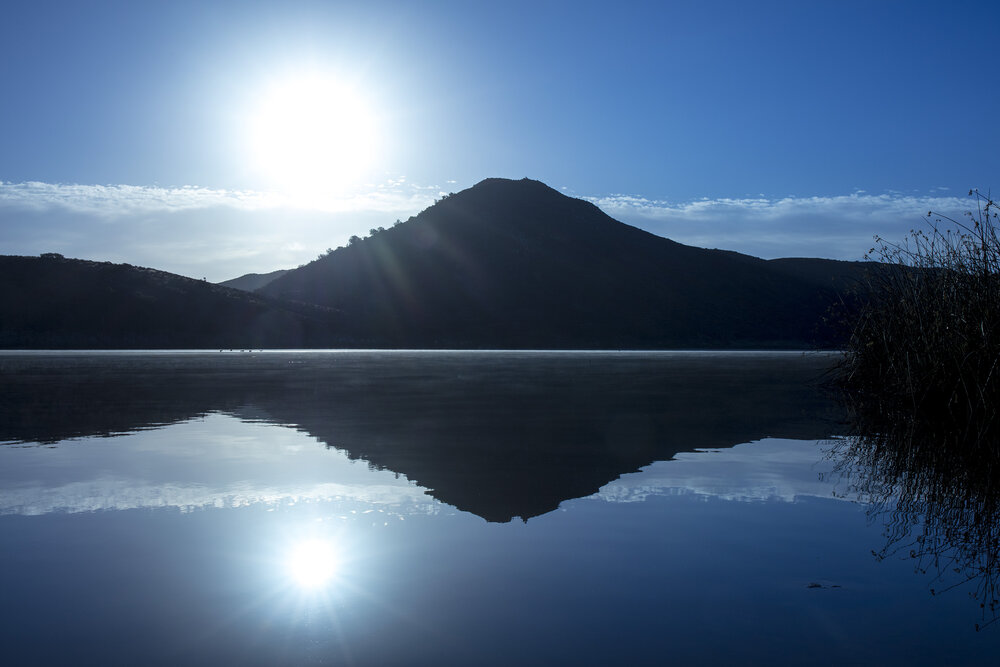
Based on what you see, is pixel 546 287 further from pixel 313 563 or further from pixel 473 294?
pixel 313 563

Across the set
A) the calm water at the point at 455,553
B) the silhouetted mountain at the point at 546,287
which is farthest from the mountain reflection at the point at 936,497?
the silhouetted mountain at the point at 546,287

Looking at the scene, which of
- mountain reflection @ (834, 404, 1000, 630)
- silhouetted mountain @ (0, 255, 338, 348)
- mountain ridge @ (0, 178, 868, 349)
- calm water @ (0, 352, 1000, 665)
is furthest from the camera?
mountain ridge @ (0, 178, 868, 349)

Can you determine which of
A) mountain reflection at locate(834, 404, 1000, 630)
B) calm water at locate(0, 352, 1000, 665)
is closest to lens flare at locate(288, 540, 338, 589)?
calm water at locate(0, 352, 1000, 665)

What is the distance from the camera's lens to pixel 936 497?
7762 mm

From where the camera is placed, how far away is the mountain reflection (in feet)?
18.3

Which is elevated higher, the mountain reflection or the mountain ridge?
the mountain ridge

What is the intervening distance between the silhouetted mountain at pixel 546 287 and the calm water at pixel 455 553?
90184mm

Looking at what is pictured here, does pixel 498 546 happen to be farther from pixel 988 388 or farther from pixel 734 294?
pixel 734 294

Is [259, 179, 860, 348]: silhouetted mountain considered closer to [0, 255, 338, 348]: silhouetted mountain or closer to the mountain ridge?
the mountain ridge

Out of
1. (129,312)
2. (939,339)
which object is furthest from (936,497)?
(129,312)

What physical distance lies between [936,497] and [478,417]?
29.1ft

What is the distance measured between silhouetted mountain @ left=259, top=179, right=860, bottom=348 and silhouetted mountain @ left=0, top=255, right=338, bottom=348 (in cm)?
1109

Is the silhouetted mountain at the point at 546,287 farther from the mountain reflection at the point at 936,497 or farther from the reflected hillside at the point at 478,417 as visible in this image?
the mountain reflection at the point at 936,497

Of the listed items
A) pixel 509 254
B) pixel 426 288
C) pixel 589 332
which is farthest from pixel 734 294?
pixel 426 288
